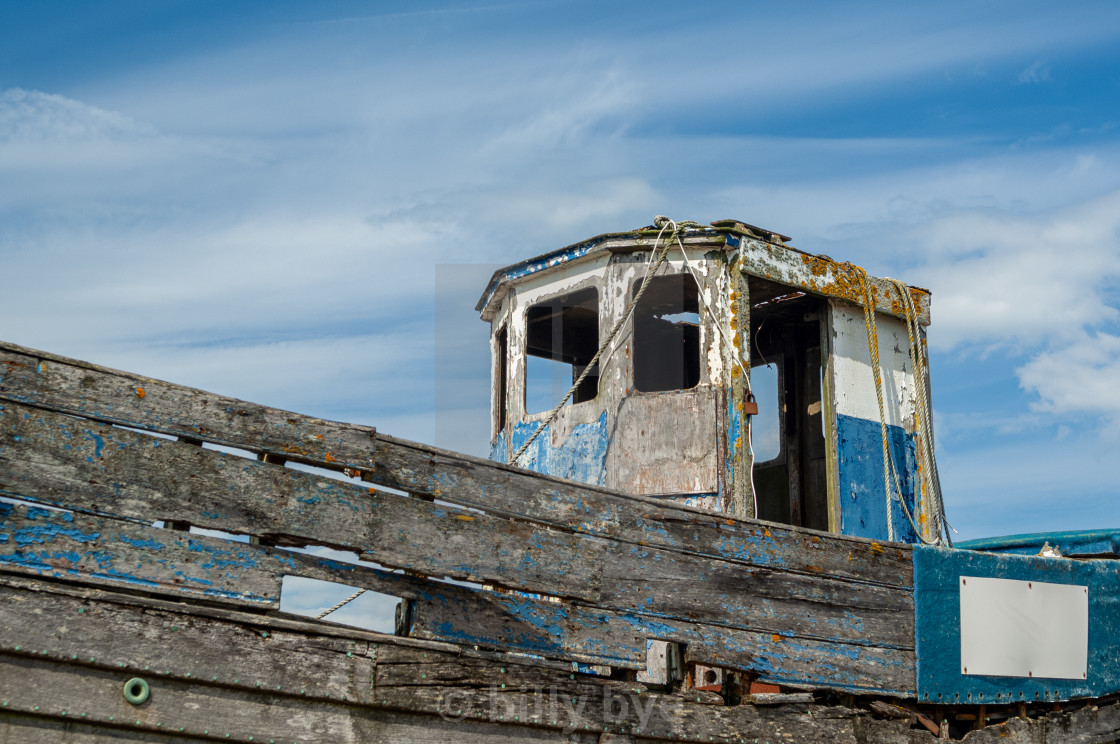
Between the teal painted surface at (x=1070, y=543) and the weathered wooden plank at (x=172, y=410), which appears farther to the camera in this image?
the teal painted surface at (x=1070, y=543)

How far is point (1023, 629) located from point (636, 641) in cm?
223

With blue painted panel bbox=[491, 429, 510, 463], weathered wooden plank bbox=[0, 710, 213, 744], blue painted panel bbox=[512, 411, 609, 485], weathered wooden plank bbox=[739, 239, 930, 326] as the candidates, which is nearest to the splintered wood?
weathered wooden plank bbox=[0, 710, 213, 744]

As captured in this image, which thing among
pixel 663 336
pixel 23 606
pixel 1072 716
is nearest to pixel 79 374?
pixel 23 606

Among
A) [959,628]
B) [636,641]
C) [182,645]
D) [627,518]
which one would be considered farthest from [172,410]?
[959,628]

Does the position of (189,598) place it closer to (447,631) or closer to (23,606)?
(23,606)

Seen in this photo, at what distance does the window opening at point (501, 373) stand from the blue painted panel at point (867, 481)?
2305mm

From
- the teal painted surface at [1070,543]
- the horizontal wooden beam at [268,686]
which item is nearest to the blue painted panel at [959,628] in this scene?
the teal painted surface at [1070,543]

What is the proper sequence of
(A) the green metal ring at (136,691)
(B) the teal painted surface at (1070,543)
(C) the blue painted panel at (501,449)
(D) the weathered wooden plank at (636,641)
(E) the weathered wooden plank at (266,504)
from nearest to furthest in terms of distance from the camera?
(A) the green metal ring at (136,691), (E) the weathered wooden plank at (266,504), (D) the weathered wooden plank at (636,641), (B) the teal painted surface at (1070,543), (C) the blue painted panel at (501,449)

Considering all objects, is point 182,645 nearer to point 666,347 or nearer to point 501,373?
point 501,373

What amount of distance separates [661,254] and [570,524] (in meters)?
2.72

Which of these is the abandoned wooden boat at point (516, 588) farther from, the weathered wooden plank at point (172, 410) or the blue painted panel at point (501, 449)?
the blue painted panel at point (501, 449)

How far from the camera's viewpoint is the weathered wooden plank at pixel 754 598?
421 centimetres

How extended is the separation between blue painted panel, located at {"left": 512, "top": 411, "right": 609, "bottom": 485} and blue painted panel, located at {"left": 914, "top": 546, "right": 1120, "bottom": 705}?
2.03m

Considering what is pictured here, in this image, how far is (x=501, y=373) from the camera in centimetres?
768
